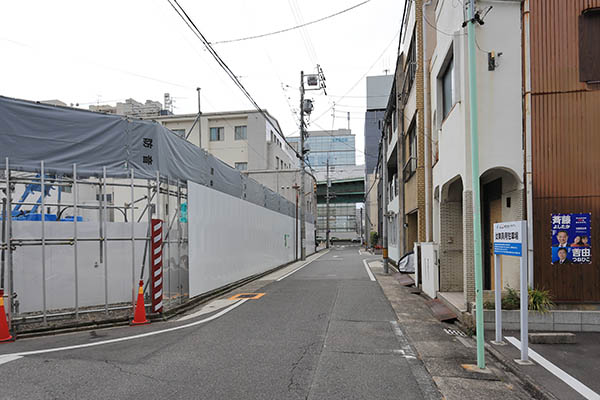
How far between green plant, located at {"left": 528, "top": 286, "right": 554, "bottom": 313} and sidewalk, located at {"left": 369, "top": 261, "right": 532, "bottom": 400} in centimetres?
125

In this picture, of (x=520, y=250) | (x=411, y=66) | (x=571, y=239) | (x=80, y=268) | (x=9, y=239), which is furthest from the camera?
(x=411, y=66)

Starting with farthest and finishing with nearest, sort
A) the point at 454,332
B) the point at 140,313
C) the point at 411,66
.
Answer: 1. the point at 411,66
2. the point at 140,313
3. the point at 454,332

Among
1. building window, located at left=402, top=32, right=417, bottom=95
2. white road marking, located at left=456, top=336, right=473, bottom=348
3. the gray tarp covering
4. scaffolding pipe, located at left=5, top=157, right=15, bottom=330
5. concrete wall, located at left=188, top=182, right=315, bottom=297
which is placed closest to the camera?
white road marking, located at left=456, top=336, right=473, bottom=348

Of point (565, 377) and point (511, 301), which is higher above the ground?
point (511, 301)

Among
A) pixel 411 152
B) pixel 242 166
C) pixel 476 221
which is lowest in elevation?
pixel 476 221

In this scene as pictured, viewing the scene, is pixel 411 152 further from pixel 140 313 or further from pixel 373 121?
pixel 373 121

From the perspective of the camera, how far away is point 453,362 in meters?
6.21

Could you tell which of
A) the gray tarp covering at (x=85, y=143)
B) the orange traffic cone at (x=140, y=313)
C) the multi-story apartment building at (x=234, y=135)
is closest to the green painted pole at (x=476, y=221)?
→ the orange traffic cone at (x=140, y=313)

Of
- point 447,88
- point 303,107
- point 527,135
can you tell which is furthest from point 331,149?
point 527,135

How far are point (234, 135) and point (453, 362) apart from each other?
139 feet

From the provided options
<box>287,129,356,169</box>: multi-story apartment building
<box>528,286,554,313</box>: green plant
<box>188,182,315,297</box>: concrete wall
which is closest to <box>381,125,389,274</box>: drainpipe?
<box>188,182,315,297</box>: concrete wall

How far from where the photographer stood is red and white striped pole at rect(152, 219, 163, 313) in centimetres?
969

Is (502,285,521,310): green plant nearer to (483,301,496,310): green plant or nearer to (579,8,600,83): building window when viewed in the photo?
(483,301,496,310): green plant

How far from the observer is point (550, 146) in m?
7.87
